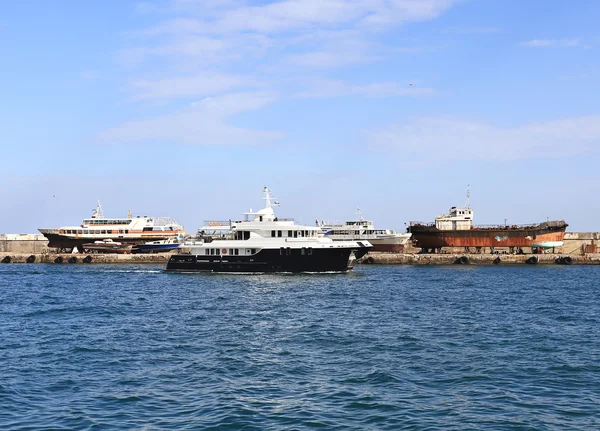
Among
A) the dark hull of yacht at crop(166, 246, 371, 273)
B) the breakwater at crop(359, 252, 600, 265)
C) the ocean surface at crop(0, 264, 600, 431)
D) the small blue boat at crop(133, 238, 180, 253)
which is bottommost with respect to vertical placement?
the ocean surface at crop(0, 264, 600, 431)

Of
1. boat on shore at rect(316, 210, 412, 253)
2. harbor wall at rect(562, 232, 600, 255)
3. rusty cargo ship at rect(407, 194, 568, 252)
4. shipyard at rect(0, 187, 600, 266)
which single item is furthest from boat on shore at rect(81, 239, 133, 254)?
harbor wall at rect(562, 232, 600, 255)

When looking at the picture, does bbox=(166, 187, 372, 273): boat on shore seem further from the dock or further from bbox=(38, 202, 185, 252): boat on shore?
bbox=(38, 202, 185, 252): boat on shore

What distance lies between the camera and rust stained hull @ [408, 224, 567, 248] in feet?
258

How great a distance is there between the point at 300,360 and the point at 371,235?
61.0 meters

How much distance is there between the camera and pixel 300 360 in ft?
73.1

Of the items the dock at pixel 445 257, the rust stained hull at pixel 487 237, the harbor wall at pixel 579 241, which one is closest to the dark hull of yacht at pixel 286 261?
the dock at pixel 445 257

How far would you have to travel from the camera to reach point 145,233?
88.1m

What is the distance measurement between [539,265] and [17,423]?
68.1 metres

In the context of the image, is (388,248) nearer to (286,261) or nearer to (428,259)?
(428,259)

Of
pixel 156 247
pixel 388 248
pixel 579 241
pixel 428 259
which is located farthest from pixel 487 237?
pixel 156 247

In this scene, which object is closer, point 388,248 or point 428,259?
point 428,259

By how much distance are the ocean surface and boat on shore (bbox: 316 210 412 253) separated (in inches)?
1472

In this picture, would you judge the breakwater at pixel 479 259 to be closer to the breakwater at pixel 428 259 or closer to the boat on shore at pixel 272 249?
the breakwater at pixel 428 259

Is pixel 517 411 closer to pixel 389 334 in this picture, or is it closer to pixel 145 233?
pixel 389 334
